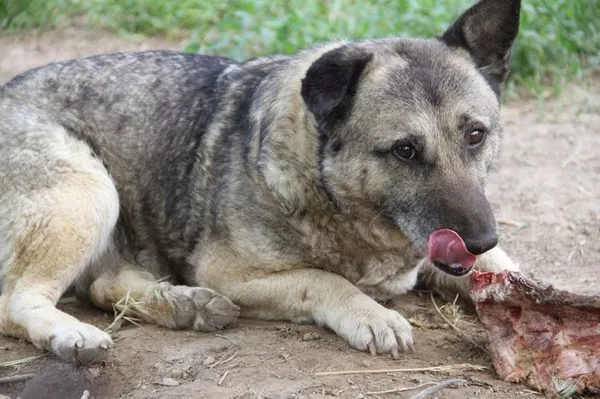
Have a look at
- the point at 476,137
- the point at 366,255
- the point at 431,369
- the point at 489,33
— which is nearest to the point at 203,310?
the point at 366,255

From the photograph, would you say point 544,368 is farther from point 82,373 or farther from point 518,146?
point 518,146

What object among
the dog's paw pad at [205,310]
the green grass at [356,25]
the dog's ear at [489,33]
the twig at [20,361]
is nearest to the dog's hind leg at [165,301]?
the dog's paw pad at [205,310]

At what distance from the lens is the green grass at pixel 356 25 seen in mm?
8617

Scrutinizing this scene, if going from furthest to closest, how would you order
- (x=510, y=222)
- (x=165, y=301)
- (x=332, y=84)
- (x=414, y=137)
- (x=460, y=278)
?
1. (x=510, y=222)
2. (x=460, y=278)
3. (x=165, y=301)
4. (x=332, y=84)
5. (x=414, y=137)

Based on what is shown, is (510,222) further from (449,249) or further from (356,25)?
(356,25)

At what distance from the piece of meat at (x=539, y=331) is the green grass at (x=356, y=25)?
14.5 ft

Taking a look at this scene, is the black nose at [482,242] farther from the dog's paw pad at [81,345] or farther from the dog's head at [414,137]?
the dog's paw pad at [81,345]

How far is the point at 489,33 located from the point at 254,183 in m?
1.43

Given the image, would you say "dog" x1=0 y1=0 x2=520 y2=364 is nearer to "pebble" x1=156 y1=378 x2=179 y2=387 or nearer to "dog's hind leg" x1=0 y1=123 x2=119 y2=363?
"dog's hind leg" x1=0 y1=123 x2=119 y2=363

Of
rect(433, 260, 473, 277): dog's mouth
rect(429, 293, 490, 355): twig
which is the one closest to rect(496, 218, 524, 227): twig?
rect(429, 293, 490, 355): twig

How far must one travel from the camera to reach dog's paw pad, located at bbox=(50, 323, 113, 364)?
4332mm

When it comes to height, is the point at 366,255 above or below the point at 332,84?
below

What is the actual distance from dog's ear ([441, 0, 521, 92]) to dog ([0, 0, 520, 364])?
10 millimetres

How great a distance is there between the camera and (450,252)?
4180 mm
